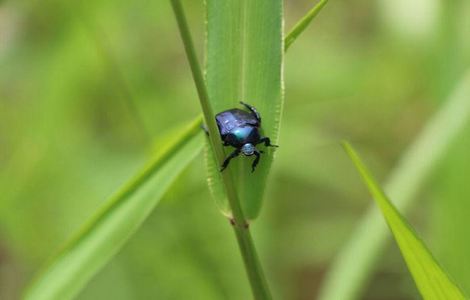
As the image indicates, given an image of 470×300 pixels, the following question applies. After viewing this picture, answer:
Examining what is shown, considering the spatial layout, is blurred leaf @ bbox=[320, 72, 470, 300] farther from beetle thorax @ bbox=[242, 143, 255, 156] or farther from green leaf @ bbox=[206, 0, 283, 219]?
green leaf @ bbox=[206, 0, 283, 219]

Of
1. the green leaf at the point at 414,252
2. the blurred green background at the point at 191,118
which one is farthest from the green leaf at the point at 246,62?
the blurred green background at the point at 191,118

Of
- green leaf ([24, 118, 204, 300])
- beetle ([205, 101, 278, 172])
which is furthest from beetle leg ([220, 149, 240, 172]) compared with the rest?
green leaf ([24, 118, 204, 300])

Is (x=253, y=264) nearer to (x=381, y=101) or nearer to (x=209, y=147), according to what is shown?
(x=209, y=147)

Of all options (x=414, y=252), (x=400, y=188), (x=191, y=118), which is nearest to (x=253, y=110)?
(x=414, y=252)

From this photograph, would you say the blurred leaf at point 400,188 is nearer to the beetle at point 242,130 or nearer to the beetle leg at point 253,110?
the beetle at point 242,130

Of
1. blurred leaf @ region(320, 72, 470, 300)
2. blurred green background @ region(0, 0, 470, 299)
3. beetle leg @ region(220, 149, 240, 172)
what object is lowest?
beetle leg @ region(220, 149, 240, 172)

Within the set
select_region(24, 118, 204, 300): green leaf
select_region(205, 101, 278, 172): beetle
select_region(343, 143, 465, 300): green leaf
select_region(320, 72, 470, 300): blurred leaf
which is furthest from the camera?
select_region(320, 72, 470, 300): blurred leaf
